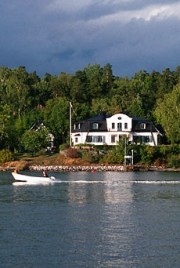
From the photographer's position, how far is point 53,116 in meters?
110

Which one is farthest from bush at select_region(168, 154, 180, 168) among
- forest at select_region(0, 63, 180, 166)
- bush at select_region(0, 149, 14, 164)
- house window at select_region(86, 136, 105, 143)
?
bush at select_region(0, 149, 14, 164)

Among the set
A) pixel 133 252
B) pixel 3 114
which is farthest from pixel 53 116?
pixel 133 252

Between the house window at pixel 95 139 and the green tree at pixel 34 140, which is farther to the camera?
the house window at pixel 95 139

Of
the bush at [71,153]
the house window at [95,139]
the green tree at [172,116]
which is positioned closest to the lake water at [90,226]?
the bush at [71,153]

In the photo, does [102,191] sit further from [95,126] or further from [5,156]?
[95,126]

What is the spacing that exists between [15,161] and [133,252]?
2555 inches

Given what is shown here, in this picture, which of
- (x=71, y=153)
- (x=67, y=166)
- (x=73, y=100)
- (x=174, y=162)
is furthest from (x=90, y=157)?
(x=73, y=100)

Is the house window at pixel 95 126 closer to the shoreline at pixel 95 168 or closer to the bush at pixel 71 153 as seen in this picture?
the bush at pixel 71 153

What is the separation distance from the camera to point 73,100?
125m

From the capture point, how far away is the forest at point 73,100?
101338 mm

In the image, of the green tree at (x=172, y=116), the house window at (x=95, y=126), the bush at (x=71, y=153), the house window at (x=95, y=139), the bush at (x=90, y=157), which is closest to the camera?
the bush at (x=90, y=157)

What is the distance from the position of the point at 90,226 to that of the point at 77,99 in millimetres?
90204

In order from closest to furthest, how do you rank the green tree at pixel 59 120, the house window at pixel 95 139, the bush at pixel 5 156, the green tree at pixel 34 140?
the bush at pixel 5 156
the green tree at pixel 34 140
the house window at pixel 95 139
the green tree at pixel 59 120

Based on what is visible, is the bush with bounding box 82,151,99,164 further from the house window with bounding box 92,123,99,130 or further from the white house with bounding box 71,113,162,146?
the house window with bounding box 92,123,99,130
